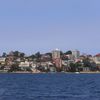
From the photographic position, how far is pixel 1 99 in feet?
188

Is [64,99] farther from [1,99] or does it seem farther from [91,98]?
[1,99]

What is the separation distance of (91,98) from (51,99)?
4.21 metres

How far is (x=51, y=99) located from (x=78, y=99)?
285 cm

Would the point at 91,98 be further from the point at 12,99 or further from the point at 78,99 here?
the point at 12,99

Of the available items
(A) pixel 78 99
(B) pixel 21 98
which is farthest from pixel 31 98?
(A) pixel 78 99

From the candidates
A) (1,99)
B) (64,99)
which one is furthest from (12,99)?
(64,99)

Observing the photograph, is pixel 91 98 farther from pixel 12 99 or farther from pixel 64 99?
pixel 12 99

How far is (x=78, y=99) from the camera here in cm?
5744

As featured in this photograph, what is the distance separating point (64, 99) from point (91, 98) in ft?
9.34

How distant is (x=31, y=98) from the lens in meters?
60.2

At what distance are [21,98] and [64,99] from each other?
4.65 meters

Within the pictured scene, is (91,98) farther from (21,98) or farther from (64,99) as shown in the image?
(21,98)

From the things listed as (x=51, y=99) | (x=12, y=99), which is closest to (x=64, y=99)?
(x=51, y=99)

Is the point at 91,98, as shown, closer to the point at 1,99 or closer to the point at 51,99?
the point at 51,99
